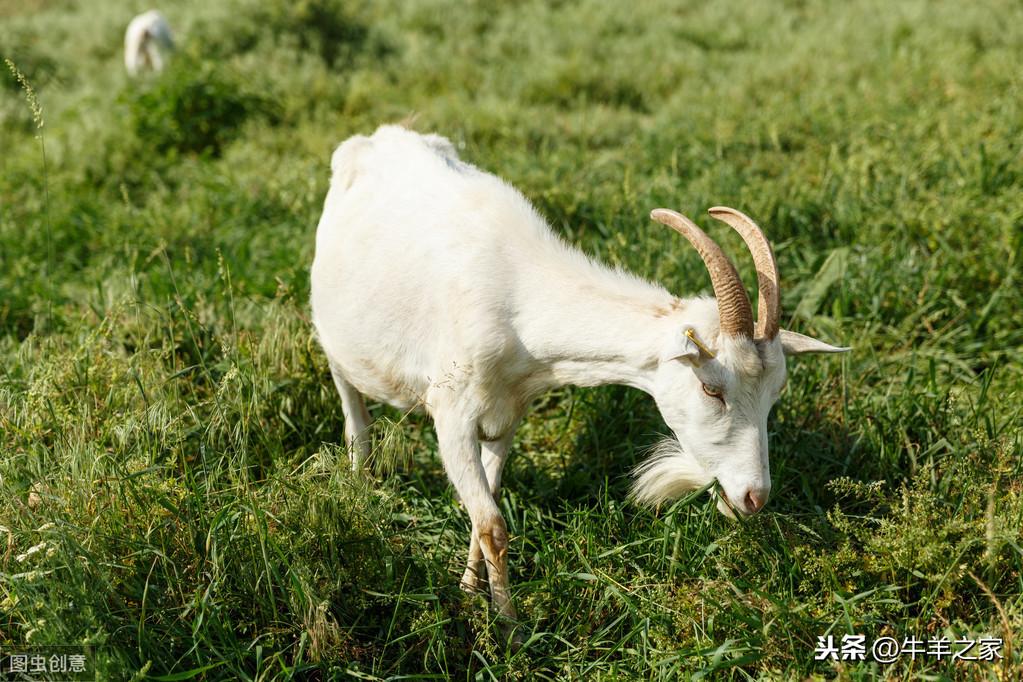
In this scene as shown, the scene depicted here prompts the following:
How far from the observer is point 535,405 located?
4.82 meters

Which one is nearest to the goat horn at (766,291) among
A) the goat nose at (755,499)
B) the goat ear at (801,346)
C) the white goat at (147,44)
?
the goat ear at (801,346)

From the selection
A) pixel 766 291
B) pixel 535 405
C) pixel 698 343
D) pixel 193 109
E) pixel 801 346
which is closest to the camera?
pixel 698 343

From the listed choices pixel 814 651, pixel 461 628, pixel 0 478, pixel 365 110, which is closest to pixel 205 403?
pixel 0 478

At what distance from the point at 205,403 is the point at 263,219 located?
110 inches

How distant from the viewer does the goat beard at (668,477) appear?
11.4 feet

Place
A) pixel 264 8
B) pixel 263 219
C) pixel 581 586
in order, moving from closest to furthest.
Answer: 1. pixel 581 586
2. pixel 263 219
3. pixel 264 8

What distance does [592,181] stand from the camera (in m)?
6.68

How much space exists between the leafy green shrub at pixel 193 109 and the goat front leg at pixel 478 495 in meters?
5.04

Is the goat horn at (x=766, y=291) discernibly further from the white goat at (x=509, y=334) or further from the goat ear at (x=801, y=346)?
the goat ear at (x=801, y=346)

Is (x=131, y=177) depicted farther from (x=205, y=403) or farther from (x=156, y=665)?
(x=156, y=665)

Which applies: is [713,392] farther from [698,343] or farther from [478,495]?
[478,495]

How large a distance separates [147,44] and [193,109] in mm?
2821

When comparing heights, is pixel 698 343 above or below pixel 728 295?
below

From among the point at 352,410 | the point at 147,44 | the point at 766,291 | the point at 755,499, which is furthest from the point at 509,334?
the point at 147,44
